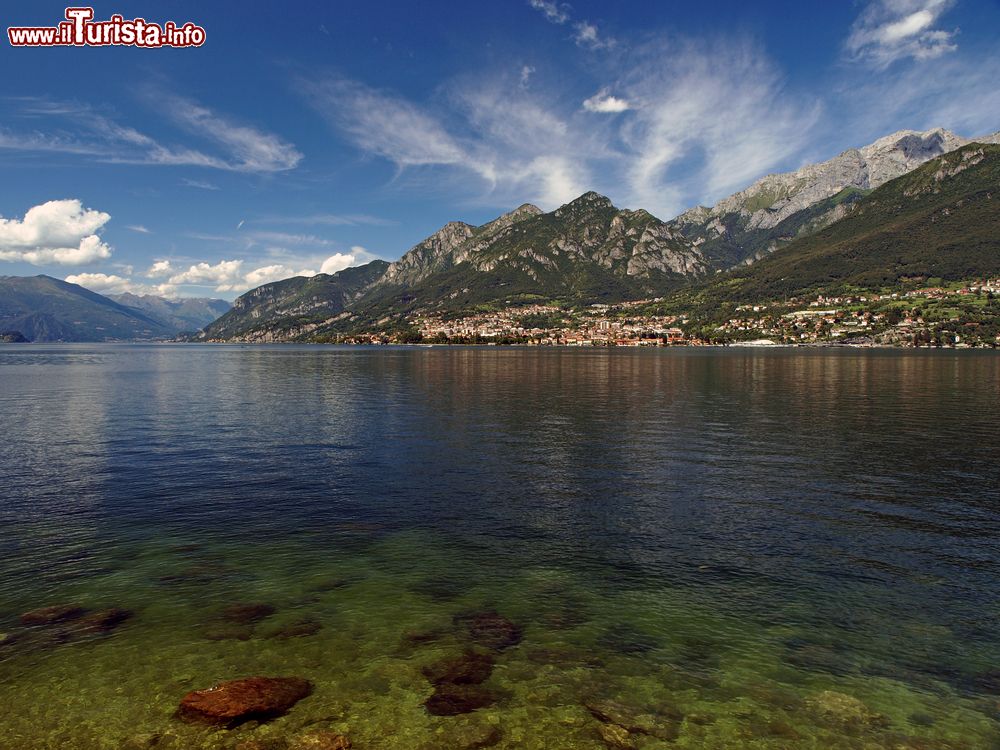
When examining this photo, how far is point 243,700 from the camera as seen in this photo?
42.5ft

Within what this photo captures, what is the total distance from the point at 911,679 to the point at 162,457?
145 ft

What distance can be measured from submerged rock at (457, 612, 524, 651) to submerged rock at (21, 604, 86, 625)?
12.4 meters

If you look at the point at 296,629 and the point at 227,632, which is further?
the point at 296,629

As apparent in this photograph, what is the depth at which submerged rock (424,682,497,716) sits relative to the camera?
12.9m

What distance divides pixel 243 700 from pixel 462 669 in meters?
5.43

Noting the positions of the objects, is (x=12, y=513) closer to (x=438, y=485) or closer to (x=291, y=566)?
(x=291, y=566)

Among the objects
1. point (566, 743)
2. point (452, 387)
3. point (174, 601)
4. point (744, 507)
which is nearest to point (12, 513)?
point (174, 601)

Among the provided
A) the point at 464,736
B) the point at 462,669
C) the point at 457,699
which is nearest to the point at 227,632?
the point at 462,669

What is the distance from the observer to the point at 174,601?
18.0m

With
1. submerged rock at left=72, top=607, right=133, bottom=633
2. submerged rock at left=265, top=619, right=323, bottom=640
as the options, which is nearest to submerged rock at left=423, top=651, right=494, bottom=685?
submerged rock at left=265, top=619, right=323, bottom=640

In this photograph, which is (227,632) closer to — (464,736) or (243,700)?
(243,700)

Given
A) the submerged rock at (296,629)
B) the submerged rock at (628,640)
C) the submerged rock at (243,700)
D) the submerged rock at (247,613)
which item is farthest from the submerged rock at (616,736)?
the submerged rock at (247,613)

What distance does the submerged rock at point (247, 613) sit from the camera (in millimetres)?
16795

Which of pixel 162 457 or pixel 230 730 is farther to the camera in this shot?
pixel 162 457
